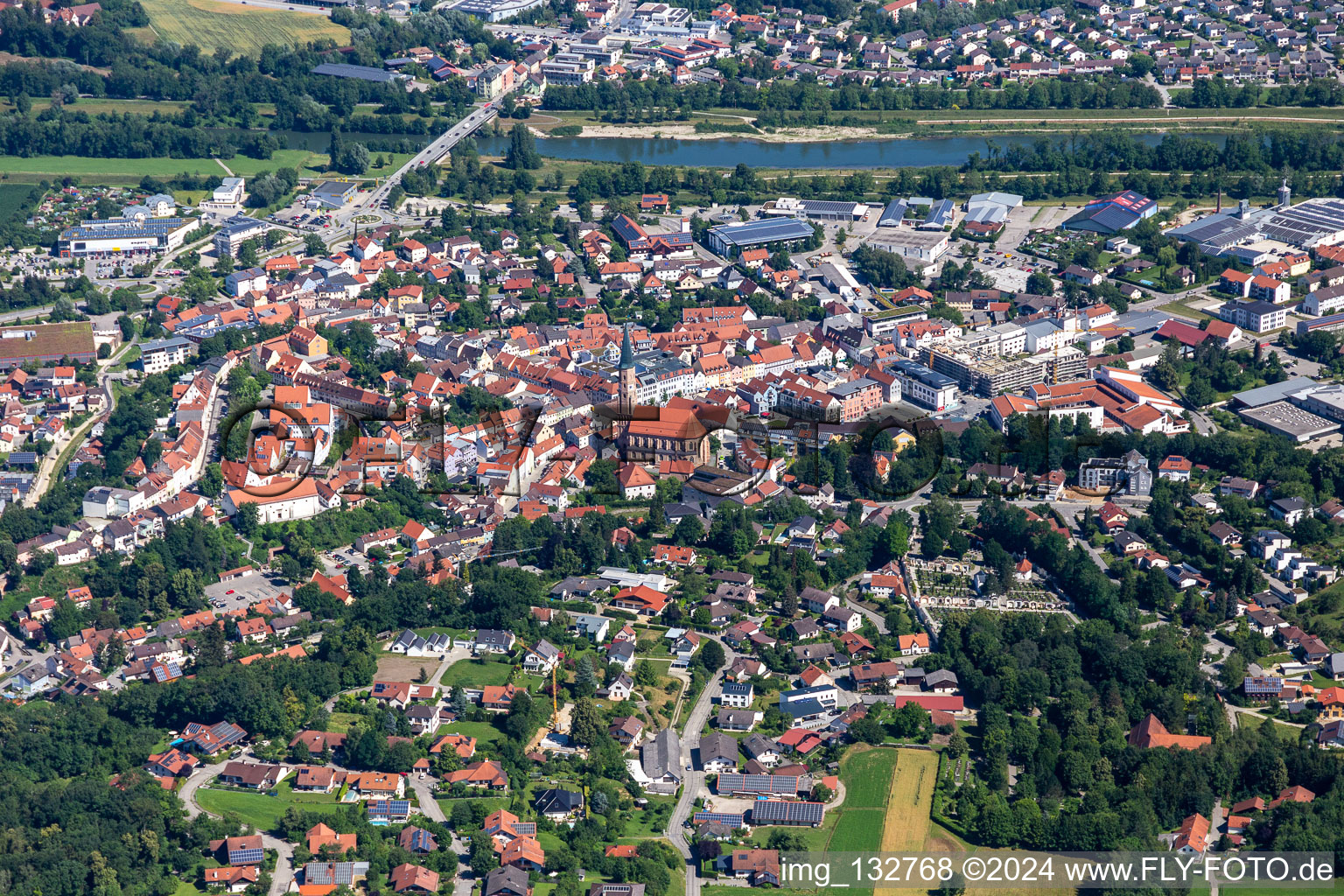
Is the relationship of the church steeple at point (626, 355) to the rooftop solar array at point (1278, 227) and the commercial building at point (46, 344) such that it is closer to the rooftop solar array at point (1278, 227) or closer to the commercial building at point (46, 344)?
the commercial building at point (46, 344)

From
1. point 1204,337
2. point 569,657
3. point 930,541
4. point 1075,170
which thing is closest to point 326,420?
point 569,657

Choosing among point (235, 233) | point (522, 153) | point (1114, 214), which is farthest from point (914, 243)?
point (235, 233)

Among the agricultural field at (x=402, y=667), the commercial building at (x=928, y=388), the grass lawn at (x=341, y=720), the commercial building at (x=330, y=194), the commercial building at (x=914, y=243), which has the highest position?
the commercial building at (x=330, y=194)

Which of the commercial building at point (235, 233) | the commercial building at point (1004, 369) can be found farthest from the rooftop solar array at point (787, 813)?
the commercial building at point (235, 233)

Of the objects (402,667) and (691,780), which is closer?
(691,780)

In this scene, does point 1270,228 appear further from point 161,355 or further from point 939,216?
point 161,355

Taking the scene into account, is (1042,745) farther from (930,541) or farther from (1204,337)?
(1204,337)

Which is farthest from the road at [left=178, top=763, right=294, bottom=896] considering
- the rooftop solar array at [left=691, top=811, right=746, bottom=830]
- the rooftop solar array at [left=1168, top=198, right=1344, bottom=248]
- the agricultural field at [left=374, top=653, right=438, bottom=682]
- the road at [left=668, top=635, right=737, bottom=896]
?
the rooftop solar array at [left=1168, top=198, right=1344, bottom=248]
